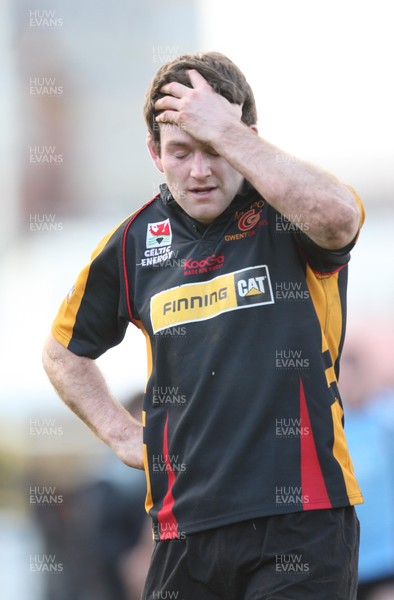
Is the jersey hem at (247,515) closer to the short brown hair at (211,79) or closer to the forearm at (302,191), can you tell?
the forearm at (302,191)

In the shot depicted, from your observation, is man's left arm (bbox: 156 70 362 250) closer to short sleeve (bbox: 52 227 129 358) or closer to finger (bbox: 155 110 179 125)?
finger (bbox: 155 110 179 125)

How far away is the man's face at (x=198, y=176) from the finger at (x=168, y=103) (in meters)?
0.06

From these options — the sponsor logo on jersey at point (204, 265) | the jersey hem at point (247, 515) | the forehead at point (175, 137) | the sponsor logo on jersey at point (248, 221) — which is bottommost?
the jersey hem at point (247, 515)

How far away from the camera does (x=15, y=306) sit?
6.06 m

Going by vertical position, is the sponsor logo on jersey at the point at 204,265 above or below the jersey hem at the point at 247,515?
above

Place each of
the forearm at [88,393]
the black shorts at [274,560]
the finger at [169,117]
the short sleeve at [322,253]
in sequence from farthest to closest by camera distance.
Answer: the forearm at [88,393]
the finger at [169,117]
the short sleeve at [322,253]
the black shorts at [274,560]

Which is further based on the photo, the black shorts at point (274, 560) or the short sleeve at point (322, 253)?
the short sleeve at point (322, 253)

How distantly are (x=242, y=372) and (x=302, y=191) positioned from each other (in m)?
0.53

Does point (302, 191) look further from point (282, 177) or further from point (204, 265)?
point (204, 265)

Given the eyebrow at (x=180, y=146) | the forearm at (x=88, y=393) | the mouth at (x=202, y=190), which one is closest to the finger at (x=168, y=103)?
the eyebrow at (x=180, y=146)

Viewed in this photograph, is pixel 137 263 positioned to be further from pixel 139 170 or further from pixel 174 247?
pixel 139 170

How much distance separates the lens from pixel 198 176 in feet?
10.5

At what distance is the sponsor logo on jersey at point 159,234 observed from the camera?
340 cm

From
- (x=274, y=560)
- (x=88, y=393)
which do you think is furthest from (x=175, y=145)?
(x=274, y=560)
